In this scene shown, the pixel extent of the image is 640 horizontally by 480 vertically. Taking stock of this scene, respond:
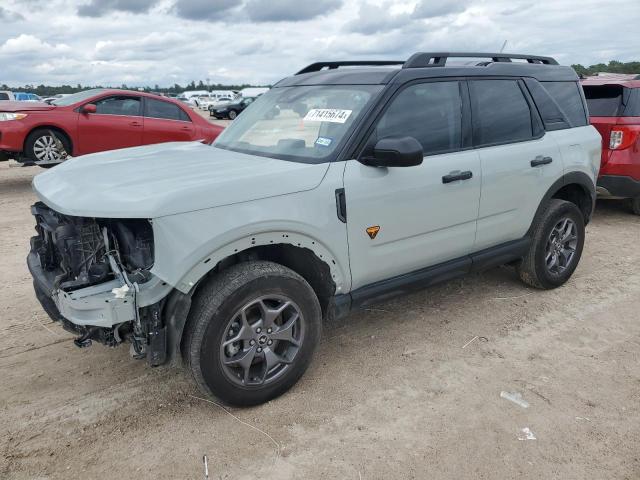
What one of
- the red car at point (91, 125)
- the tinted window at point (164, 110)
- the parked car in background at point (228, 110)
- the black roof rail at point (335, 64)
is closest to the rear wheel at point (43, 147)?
the red car at point (91, 125)

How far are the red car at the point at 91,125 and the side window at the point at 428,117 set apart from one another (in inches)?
276

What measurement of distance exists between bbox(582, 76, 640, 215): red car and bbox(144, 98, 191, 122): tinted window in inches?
284

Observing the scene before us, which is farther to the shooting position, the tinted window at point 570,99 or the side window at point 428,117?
the tinted window at point 570,99

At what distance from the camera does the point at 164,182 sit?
108 inches

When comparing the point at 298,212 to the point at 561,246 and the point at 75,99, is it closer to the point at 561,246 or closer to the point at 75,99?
the point at 561,246

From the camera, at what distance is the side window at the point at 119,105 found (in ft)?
31.3

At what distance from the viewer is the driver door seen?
125 inches

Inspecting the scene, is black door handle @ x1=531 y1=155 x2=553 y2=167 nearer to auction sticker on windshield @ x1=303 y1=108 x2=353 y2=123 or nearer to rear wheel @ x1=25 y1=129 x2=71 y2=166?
auction sticker on windshield @ x1=303 y1=108 x2=353 y2=123

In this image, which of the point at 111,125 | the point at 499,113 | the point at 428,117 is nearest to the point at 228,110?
the point at 111,125

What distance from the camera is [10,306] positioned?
4.35 m

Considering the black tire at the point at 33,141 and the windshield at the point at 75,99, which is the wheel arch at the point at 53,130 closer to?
the black tire at the point at 33,141

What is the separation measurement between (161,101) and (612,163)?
7.78m

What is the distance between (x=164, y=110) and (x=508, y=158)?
780 cm

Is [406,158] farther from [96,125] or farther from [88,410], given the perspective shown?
[96,125]
